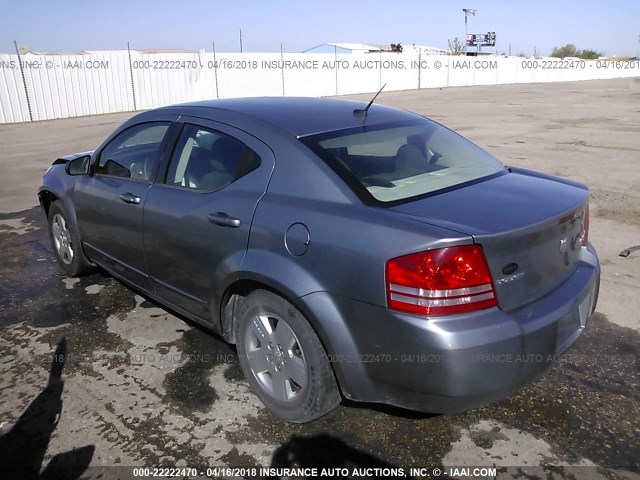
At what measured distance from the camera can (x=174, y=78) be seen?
24.0 meters

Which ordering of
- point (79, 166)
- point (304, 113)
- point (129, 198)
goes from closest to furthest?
1. point (304, 113)
2. point (129, 198)
3. point (79, 166)

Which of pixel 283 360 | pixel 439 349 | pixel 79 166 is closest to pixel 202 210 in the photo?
pixel 283 360

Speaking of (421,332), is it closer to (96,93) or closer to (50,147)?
(50,147)

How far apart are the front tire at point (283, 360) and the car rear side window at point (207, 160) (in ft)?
2.31

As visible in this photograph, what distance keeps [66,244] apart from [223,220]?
2.52 metres

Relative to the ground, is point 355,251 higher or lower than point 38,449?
higher

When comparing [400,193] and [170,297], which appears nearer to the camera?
[400,193]

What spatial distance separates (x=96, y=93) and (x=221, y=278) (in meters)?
21.3

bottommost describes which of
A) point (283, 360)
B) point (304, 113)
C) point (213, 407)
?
point (213, 407)

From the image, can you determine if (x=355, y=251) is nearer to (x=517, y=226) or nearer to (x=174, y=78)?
(x=517, y=226)

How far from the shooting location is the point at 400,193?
2.65 meters

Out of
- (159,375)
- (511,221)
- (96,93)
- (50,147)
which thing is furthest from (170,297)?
(96,93)

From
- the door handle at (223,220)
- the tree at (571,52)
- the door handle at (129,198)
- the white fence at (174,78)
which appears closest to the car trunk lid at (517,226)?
the door handle at (223,220)

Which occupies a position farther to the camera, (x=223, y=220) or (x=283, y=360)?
(x=223, y=220)
